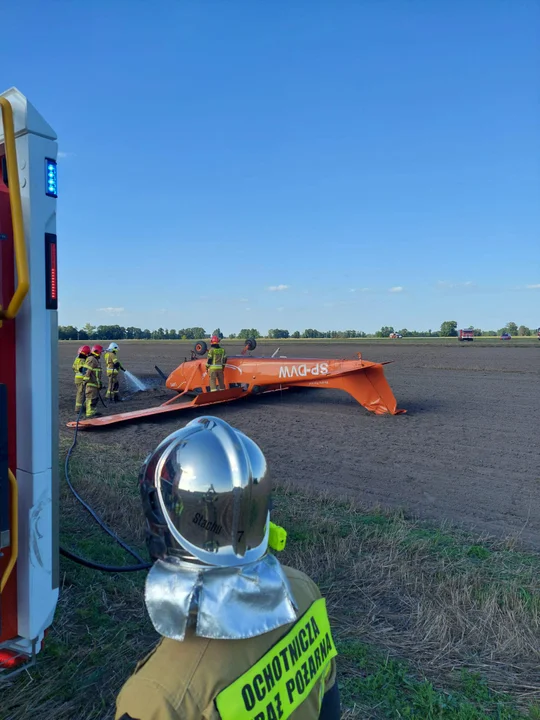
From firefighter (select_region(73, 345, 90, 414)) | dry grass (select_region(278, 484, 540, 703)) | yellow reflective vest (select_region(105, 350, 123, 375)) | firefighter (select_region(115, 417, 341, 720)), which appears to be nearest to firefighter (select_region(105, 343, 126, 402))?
yellow reflective vest (select_region(105, 350, 123, 375))

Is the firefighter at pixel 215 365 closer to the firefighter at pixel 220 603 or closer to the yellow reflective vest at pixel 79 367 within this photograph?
the yellow reflective vest at pixel 79 367

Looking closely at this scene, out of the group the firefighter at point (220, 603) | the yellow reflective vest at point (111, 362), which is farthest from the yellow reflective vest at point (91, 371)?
the firefighter at point (220, 603)

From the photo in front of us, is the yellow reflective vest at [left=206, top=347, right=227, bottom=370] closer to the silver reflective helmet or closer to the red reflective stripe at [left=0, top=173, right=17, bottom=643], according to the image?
the red reflective stripe at [left=0, top=173, right=17, bottom=643]

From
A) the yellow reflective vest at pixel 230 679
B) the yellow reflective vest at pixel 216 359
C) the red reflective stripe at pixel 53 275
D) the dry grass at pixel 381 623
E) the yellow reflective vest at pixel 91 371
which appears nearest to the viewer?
the yellow reflective vest at pixel 230 679

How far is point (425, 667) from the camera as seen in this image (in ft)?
10.6

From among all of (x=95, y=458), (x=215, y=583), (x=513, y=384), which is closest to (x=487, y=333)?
Result: (x=513, y=384)

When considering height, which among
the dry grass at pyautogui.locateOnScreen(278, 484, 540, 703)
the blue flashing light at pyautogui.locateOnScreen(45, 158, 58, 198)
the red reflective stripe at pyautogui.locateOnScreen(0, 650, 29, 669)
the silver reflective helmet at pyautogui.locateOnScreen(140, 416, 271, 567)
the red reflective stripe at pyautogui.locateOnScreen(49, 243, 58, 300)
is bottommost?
the dry grass at pyautogui.locateOnScreen(278, 484, 540, 703)

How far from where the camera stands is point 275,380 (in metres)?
13.9

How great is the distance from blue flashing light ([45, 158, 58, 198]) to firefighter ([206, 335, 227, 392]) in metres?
12.0

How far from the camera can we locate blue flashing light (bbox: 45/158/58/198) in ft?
8.52

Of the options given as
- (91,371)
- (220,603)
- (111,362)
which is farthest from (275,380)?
(220,603)

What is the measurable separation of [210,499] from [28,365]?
1.47m

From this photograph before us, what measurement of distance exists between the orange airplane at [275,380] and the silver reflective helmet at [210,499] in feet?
32.8

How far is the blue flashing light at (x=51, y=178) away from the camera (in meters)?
2.60
